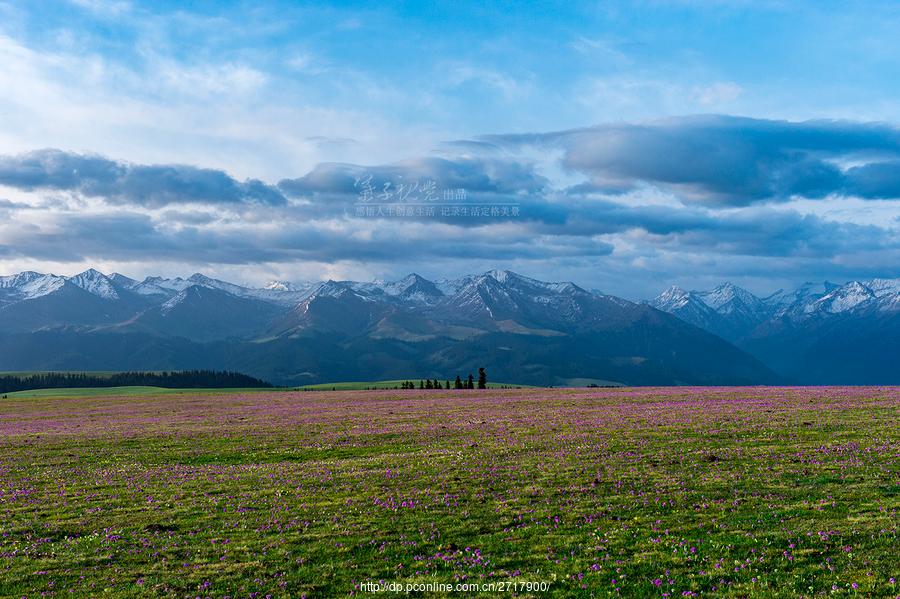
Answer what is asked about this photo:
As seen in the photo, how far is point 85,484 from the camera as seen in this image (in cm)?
3403

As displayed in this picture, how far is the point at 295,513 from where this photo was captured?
85.0 feet

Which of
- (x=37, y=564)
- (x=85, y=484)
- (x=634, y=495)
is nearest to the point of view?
(x=37, y=564)

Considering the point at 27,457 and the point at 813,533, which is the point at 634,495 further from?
the point at 27,457

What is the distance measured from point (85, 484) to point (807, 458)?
39.4 meters

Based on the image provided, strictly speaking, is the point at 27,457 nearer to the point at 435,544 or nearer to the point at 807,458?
the point at 435,544

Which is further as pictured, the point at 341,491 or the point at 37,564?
the point at 341,491

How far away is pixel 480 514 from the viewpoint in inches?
958

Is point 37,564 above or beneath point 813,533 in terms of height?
beneath

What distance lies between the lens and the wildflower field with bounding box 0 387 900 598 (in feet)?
58.6

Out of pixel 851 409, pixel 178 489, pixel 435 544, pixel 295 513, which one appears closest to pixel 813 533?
pixel 435 544

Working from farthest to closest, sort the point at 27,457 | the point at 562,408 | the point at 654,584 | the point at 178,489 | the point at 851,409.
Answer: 1. the point at 562,408
2. the point at 851,409
3. the point at 27,457
4. the point at 178,489
5. the point at 654,584

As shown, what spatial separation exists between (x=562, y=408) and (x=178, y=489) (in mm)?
49038

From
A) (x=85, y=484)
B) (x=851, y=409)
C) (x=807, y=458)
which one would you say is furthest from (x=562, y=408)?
(x=85, y=484)

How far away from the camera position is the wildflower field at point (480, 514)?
703 inches
